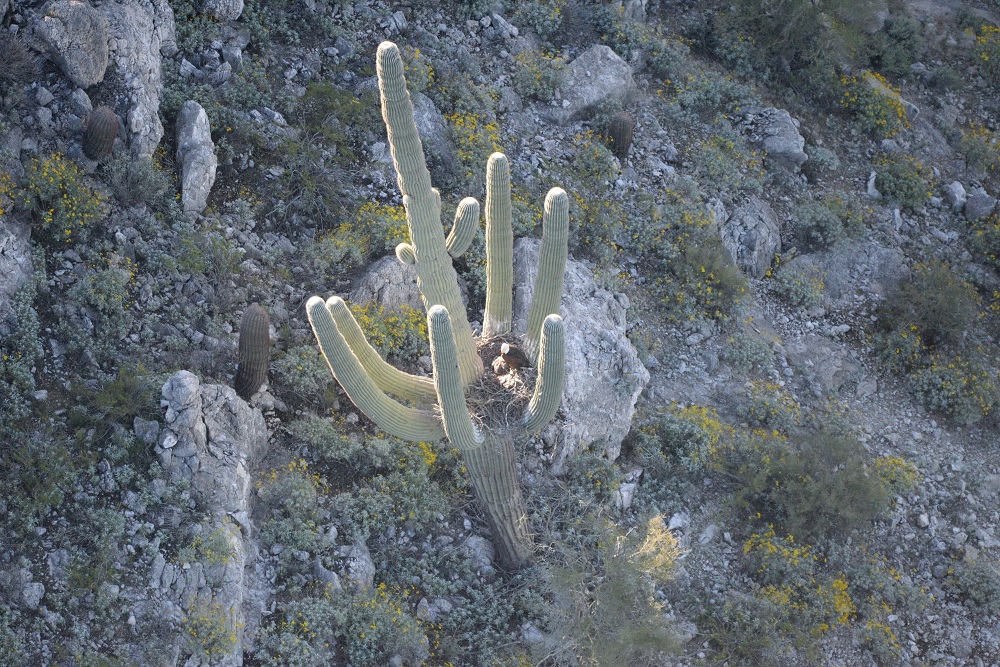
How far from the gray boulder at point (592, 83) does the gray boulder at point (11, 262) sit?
6.24 m

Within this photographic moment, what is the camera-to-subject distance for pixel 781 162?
38.6ft

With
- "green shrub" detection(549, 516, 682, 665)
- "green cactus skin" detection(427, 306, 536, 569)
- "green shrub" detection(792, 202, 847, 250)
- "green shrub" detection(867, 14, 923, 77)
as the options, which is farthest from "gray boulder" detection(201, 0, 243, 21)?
"green shrub" detection(867, 14, 923, 77)

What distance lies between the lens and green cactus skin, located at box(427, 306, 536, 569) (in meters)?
6.18

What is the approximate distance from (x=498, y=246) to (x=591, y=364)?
2021mm

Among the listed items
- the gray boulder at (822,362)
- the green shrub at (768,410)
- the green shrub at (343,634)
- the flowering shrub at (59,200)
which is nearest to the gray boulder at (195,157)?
the flowering shrub at (59,200)

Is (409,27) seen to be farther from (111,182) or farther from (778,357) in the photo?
(778,357)

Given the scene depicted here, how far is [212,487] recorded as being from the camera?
6.89m

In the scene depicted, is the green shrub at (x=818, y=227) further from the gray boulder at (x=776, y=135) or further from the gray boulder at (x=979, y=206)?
the gray boulder at (x=979, y=206)

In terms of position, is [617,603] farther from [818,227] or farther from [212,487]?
[818,227]

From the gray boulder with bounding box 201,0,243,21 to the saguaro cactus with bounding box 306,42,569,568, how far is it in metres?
4.14

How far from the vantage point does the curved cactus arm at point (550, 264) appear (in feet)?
22.2

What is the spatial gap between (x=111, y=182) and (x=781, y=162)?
838cm

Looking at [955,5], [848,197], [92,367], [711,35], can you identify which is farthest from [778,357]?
[955,5]

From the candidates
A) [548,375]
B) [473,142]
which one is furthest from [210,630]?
[473,142]
